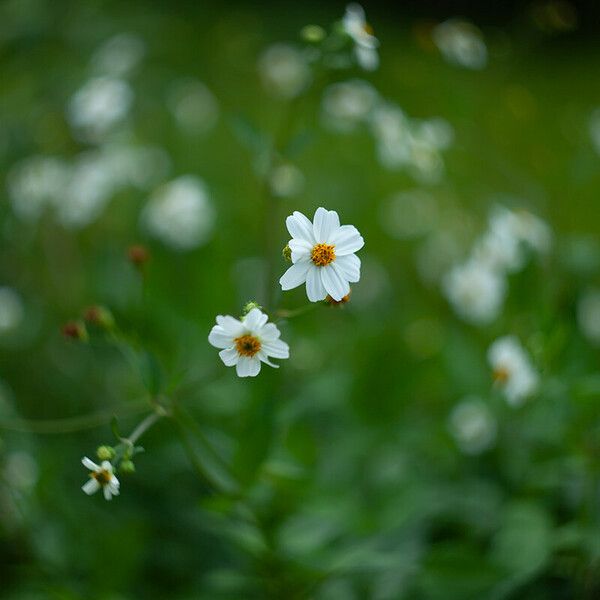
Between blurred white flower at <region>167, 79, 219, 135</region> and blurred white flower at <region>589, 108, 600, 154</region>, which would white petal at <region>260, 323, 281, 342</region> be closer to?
blurred white flower at <region>589, 108, 600, 154</region>

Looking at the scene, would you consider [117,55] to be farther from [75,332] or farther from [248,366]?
[248,366]

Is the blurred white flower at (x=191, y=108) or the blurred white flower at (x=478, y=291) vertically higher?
the blurred white flower at (x=191, y=108)

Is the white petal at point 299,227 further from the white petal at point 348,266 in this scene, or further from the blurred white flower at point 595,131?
the blurred white flower at point 595,131

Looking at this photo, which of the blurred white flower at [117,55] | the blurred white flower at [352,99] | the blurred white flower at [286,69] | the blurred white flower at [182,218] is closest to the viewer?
the blurred white flower at [352,99]

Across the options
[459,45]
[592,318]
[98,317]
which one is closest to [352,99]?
[459,45]

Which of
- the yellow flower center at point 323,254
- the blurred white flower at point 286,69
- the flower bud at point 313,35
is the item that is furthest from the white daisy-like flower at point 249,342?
the blurred white flower at point 286,69

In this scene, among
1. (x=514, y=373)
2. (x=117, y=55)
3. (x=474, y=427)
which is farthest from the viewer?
(x=117, y=55)
